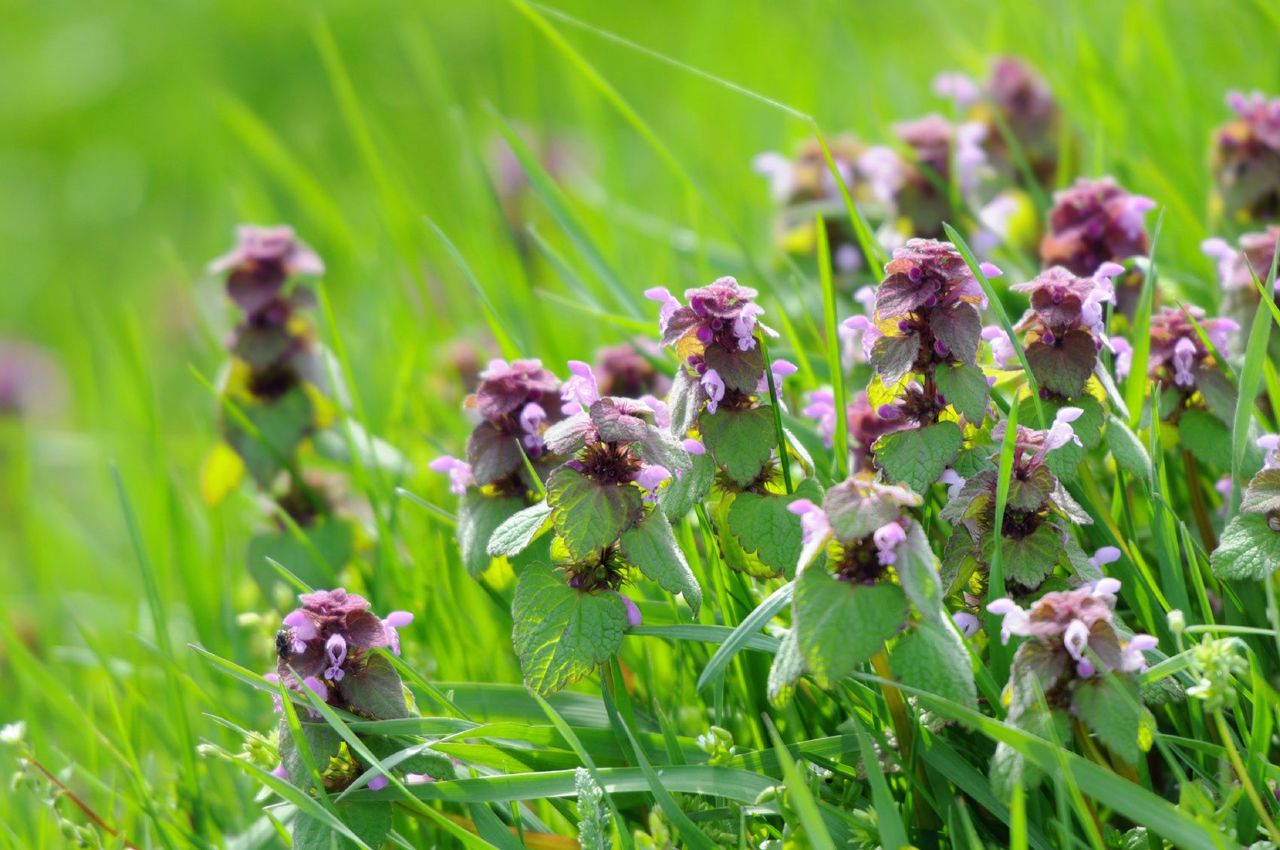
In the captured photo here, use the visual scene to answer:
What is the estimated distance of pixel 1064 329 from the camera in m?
1.32

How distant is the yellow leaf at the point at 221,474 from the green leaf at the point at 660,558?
103cm

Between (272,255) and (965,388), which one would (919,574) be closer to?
(965,388)

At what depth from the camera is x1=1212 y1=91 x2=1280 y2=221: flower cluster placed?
1859mm

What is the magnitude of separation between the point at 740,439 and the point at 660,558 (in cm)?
15

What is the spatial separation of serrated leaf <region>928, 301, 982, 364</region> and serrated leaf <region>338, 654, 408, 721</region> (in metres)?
0.64

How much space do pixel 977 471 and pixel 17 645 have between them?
1.29 metres

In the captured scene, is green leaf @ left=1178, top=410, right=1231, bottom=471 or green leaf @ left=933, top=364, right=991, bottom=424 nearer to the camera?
green leaf @ left=933, top=364, right=991, bottom=424

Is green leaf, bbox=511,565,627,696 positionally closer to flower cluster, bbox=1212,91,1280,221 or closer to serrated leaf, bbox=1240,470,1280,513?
serrated leaf, bbox=1240,470,1280,513

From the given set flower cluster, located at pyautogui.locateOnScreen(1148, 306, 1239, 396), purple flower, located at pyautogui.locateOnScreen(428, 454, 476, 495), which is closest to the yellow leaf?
purple flower, located at pyautogui.locateOnScreen(428, 454, 476, 495)

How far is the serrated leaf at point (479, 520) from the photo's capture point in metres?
1.38

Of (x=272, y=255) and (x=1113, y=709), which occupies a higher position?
(x=272, y=255)

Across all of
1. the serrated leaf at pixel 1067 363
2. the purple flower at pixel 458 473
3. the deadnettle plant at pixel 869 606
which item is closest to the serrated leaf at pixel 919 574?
the deadnettle plant at pixel 869 606

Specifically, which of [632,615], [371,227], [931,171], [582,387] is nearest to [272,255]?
[582,387]

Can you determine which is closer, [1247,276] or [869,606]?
[869,606]
